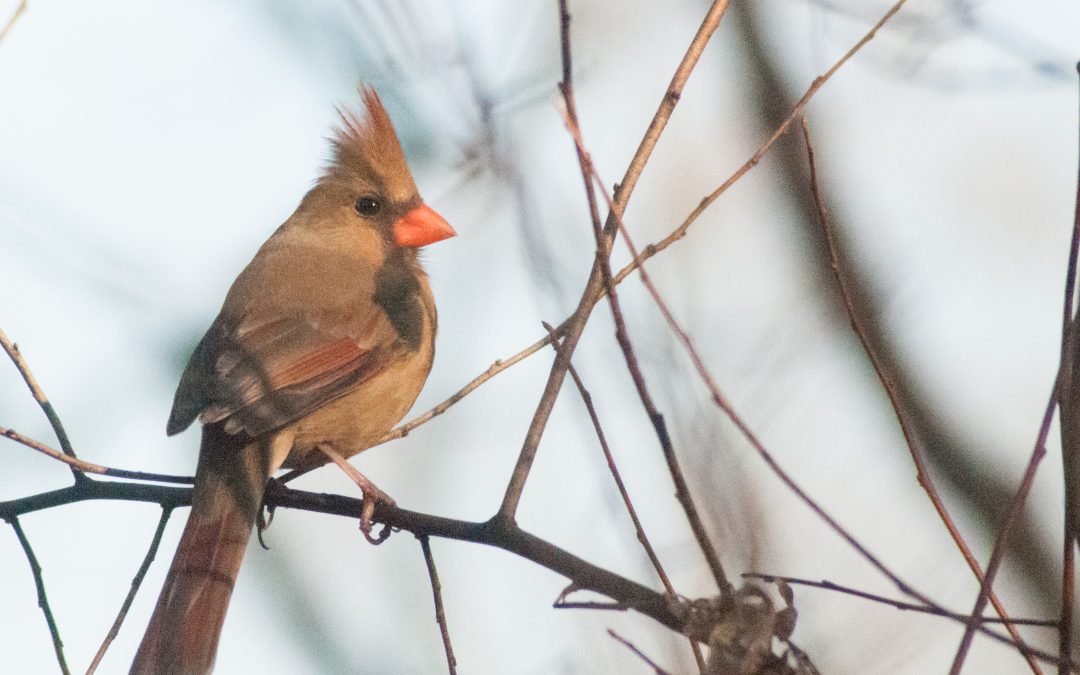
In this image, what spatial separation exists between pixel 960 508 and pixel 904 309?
138cm

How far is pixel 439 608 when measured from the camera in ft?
8.22

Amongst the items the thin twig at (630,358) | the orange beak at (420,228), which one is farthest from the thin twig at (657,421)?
the orange beak at (420,228)

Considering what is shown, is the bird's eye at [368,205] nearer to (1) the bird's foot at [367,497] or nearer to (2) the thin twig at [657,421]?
(1) the bird's foot at [367,497]

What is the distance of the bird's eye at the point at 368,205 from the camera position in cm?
451

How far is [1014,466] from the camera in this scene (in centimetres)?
643

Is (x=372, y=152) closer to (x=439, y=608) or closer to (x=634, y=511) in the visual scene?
(x=439, y=608)

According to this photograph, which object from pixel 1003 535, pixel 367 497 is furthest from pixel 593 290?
pixel 367 497

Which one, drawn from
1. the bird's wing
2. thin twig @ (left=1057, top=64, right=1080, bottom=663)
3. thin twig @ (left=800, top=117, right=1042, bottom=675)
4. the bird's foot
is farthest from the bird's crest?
thin twig @ (left=1057, top=64, right=1080, bottom=663)

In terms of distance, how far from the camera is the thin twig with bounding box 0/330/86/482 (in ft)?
9.02

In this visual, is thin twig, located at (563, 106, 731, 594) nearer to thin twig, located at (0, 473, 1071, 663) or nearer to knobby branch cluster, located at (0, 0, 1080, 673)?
knobby branch cluster, located at (0, 0, 1080, 673)

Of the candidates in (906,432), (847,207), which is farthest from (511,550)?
(847,207)

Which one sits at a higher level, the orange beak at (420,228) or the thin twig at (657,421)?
the orange beak at (420,228)

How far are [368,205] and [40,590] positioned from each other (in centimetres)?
220

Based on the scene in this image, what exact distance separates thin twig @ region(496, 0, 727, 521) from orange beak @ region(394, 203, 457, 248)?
1989 millimetres
